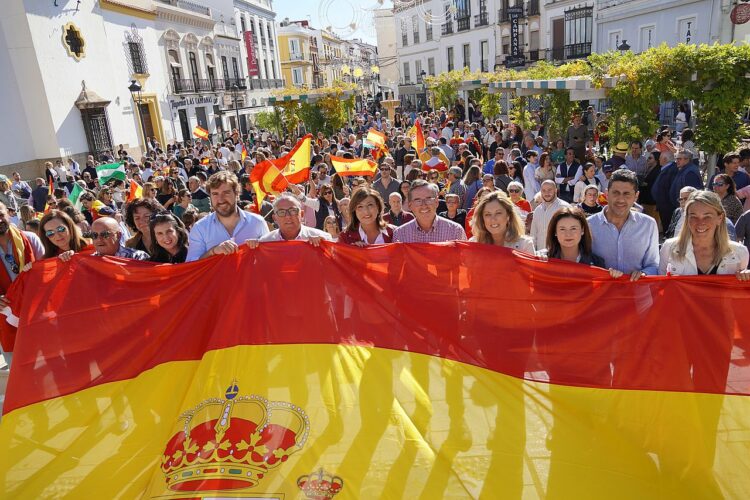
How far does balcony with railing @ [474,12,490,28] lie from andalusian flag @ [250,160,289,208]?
39.2m

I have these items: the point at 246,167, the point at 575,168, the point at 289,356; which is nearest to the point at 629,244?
the point at 289,356

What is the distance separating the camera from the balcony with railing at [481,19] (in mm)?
42750

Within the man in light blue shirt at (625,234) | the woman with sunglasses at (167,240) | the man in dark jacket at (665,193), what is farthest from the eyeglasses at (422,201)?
the man in dark jacket at (665,193)

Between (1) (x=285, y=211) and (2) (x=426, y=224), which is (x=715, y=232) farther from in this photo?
(1) (x=285, y=211)

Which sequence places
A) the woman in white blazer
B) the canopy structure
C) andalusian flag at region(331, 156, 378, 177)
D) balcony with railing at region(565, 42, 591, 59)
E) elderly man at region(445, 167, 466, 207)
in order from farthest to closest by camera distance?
balcony with railing at region(565, 42, 591, 59), the canopy structure, andalusian flag at region(331, 156, 378, 177), elderly man at region(445, 167, 466, 207), the woman in white blazer

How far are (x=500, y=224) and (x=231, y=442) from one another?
242 centimetres

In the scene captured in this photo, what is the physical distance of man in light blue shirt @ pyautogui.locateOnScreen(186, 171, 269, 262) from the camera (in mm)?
4535

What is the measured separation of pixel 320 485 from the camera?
10.2 ft

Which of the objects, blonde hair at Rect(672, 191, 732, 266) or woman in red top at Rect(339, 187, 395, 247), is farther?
woman in red top at Rect(339, 187, 395, 247)

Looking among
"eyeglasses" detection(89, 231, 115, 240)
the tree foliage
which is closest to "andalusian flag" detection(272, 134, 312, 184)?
"eyeglasses" detection(89, 231, 115, 240)

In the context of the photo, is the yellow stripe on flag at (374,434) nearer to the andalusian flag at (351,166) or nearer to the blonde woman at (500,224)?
the blonde woman at (500,224)

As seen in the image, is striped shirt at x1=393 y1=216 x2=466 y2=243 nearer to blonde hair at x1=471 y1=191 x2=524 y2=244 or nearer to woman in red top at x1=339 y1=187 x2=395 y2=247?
woman in red top at x1=339 y1=187 x2=395 y2=247

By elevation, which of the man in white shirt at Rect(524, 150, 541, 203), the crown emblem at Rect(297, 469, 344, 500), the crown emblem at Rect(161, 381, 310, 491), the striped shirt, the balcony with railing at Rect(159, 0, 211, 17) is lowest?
the crown emblem at Rect(297, 469, 344, 500)

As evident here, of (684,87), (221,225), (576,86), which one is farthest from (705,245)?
(576,86)
